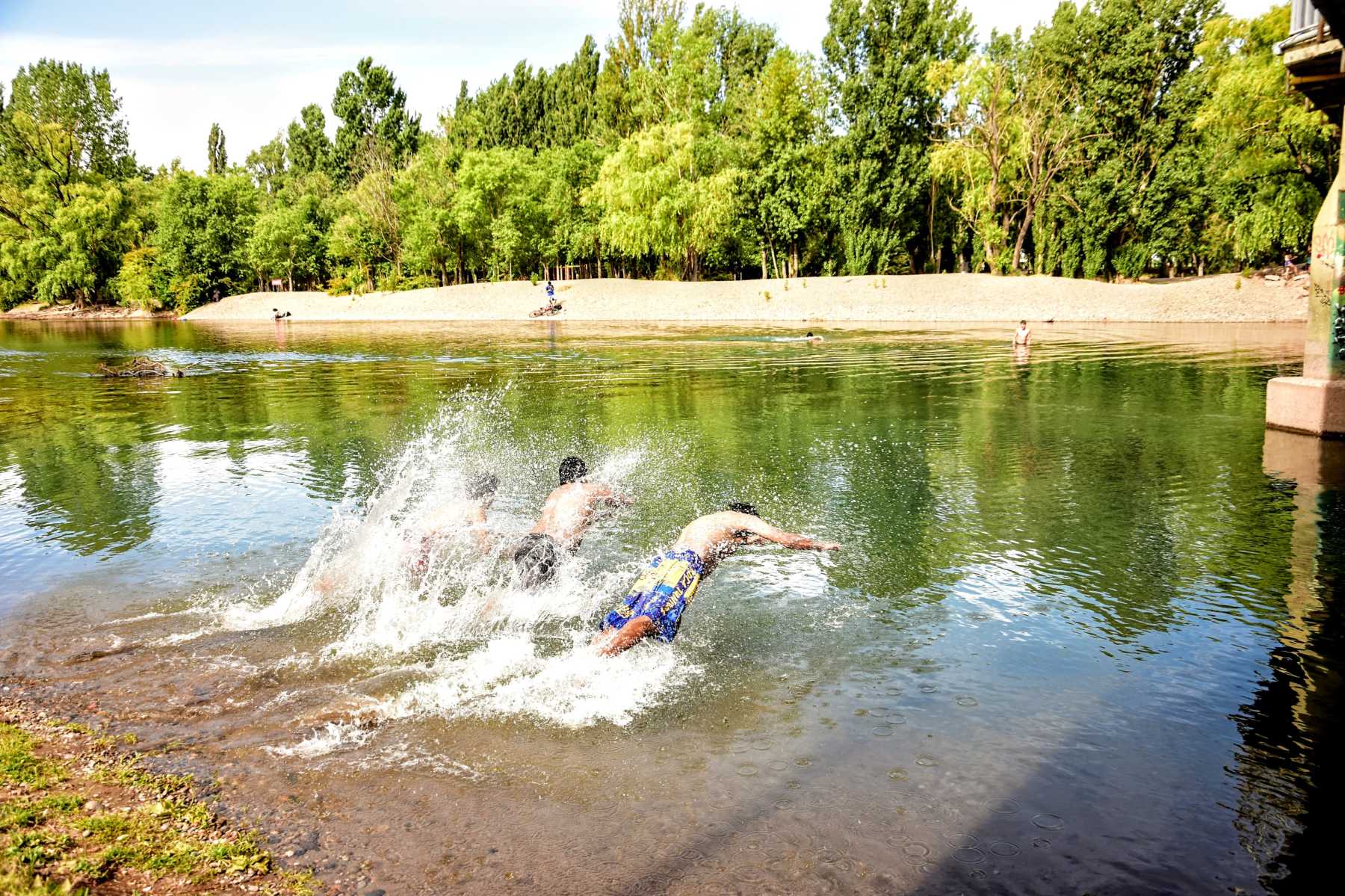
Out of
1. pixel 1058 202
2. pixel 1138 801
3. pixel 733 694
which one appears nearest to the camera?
pixel 1138 801

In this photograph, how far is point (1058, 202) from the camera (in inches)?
2328

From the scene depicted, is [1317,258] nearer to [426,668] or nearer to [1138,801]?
[1138,801]

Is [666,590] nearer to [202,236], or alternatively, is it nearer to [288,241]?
[288,241]

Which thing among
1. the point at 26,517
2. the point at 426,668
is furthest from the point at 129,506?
the point at 426,668

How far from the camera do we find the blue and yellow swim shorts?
26.9ft

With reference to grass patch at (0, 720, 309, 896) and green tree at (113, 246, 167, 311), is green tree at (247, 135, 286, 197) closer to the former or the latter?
green tree at (113, 246, 167, 311)

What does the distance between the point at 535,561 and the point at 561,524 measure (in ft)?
5.28

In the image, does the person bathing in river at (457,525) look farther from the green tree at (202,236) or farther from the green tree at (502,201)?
the green tree at (202,236)

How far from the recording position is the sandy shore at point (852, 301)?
49562 mm

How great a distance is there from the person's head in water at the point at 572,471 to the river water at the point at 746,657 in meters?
1.06

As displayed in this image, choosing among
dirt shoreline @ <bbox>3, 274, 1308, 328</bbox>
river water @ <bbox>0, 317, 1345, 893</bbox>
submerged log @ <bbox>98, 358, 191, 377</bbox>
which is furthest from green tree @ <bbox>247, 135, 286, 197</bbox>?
river water @ <bbox>0, 317, 1345, 893</bbox>

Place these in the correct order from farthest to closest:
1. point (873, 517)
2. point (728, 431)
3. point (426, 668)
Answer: point (728, 431), point (873, 517), point (426, 668)

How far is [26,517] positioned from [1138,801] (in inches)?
613

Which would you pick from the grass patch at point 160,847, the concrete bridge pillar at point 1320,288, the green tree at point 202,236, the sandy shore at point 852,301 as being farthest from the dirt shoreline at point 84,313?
the grass patch at point 160,847
